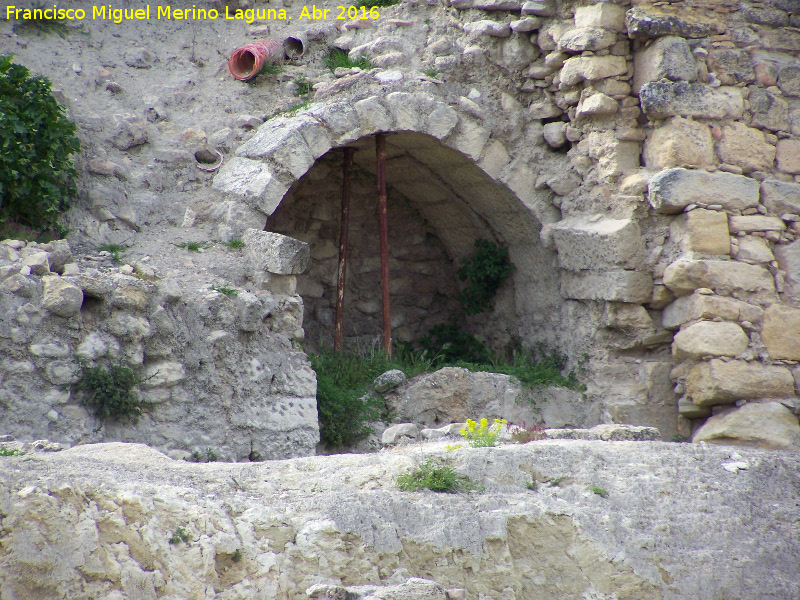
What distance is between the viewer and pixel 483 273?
620cm

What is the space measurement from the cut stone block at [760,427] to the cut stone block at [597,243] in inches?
44.7

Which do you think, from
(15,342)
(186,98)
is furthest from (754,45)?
(15,342)

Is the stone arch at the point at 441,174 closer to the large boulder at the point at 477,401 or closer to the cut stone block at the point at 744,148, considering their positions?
the large boulder at the point at 477,401

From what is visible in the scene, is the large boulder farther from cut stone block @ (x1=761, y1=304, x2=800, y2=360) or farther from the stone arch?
cut stone block @ (x1=761, y1=304, x2=800, y2=360)

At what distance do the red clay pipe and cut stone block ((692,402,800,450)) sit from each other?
12.6 ft

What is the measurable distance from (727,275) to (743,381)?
2.04 feet

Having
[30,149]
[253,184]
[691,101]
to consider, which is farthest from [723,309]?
[30,149]

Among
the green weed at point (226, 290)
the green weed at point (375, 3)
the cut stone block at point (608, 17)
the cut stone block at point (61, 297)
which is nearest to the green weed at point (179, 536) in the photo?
the cut stone block at point (61, 297)

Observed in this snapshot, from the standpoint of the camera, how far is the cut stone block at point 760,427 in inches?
165

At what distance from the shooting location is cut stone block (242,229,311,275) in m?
4.59

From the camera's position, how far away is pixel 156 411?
3.81 meters

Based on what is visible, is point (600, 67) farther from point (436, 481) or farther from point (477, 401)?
point (436, 481)

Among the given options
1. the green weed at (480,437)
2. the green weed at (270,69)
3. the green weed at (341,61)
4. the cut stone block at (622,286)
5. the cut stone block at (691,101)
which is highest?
the green weed at (341,61)

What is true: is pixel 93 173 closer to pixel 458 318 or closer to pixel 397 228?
pixel 397 228
